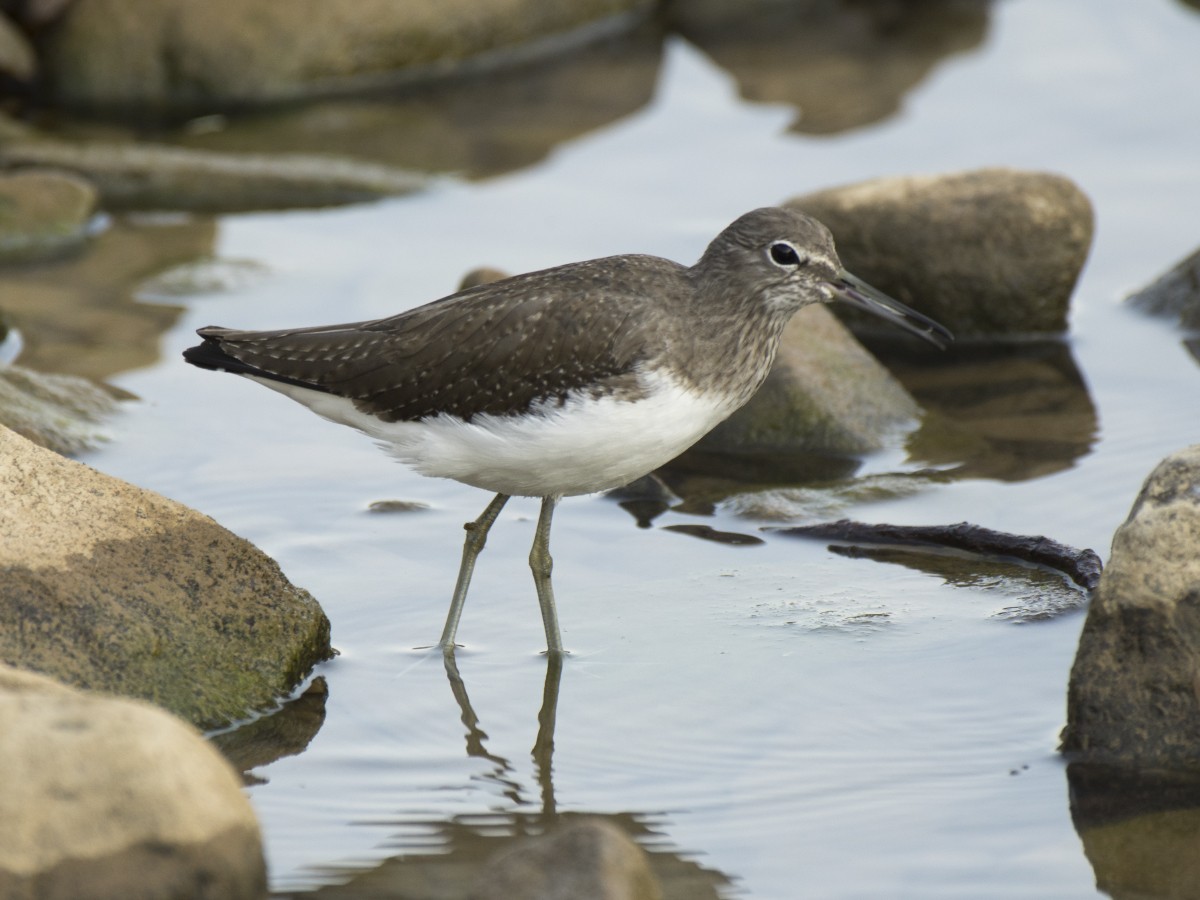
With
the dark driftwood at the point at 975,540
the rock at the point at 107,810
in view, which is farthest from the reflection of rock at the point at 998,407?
the rock at the point at 107,810

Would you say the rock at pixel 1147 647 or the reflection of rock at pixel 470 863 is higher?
the rock at pixel 1147 647

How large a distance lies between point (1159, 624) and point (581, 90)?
11.4m

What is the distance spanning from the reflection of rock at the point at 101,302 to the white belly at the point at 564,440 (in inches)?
173

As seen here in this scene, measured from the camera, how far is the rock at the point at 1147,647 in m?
6.73

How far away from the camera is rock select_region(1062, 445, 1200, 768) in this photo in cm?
673

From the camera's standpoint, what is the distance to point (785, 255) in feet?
26.4

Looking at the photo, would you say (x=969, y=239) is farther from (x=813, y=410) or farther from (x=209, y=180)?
(x=209, y=180)

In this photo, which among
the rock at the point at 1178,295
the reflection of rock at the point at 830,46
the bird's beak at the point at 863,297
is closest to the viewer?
the bird's beak at the point at 863,297

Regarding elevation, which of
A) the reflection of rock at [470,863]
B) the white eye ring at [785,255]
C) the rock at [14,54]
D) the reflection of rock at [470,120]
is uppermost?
the rock at [14,54]

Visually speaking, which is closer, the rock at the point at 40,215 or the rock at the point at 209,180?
the rock at the point at 40,215

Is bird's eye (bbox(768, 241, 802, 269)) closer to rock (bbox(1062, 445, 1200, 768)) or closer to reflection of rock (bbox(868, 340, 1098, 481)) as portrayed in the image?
rock (bbox(1062, 445, 1200, 768))

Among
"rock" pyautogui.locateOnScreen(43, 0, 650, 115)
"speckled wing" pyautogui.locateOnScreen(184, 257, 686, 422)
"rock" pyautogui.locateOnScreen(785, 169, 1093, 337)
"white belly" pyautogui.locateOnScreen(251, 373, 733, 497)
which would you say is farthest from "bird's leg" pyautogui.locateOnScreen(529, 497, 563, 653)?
"rock" pyautogui.locateOnScreen(43, 0, 650, 115)

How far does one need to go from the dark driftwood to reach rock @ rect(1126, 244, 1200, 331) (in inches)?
150

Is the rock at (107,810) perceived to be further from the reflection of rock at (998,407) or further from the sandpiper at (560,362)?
the reflection of rock at (998,407)
